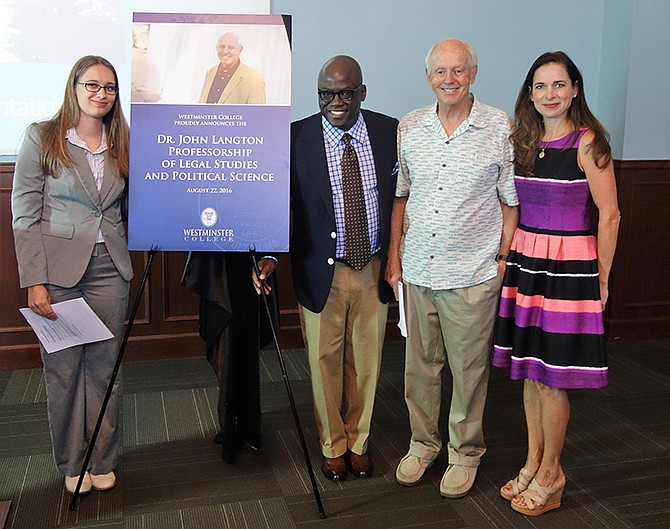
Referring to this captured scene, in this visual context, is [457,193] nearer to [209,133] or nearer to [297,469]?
[209,133]

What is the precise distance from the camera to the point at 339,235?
9.33ft

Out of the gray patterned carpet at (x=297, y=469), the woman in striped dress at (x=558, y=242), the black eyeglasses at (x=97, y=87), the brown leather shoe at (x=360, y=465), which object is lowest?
the gray patterned carpet at (x=297, y=469)

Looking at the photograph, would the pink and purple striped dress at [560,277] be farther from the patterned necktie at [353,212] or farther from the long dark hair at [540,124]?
the patterned necktie at [353,212]

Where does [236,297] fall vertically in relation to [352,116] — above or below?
below

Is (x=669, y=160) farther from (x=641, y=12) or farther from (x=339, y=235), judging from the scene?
(x=339, y=235)

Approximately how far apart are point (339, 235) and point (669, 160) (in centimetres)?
297

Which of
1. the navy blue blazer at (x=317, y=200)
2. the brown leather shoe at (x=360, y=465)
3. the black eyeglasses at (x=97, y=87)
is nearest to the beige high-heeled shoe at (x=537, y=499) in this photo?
the brown leather shoe at (x=360, y=465)

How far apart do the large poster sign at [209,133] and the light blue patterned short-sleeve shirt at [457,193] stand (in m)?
0.48

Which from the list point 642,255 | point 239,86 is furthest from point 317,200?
point 642,255

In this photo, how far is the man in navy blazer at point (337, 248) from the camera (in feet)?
9.20

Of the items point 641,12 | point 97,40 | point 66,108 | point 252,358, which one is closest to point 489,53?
point 641,12

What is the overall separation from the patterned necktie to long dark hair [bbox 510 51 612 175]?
1.83 feet

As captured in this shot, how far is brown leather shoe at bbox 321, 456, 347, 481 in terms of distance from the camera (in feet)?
9.95

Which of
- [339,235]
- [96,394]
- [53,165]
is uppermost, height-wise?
[53,165]
